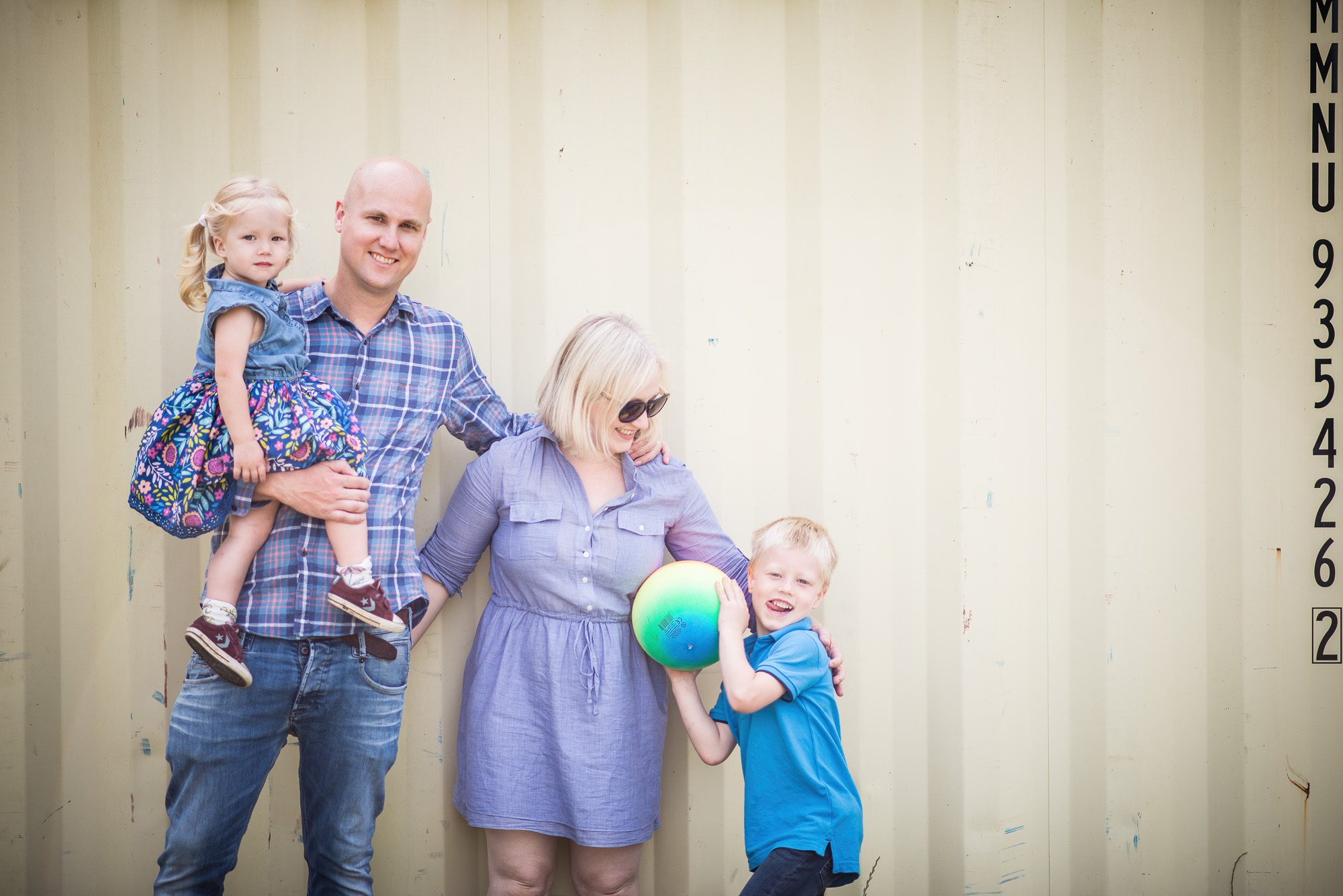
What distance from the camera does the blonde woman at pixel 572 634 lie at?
2555 millimetres

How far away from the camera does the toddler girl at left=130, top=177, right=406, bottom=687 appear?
220cm

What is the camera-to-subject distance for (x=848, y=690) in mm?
3113

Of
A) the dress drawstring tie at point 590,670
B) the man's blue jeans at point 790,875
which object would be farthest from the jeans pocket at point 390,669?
the man's blue jeans at point 790,875

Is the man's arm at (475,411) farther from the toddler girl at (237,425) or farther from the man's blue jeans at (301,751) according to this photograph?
the man's blue jeans at (301,751)

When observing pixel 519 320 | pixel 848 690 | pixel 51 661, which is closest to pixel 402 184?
pixel 519 320

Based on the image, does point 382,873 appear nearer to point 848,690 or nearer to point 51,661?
point 51,661

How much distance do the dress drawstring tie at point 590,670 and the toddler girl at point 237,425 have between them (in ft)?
1.85

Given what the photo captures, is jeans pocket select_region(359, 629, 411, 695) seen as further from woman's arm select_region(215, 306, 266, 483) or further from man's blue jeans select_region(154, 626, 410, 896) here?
woman's arm select_region(215, 306, 266, 483)

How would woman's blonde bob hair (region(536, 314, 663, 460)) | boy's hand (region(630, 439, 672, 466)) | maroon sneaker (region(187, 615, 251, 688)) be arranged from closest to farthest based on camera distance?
maroon sneaker (region(187, 615, 251, 688)) < woman's blonde bob hair (region(536, 314, 663, 460)) < boy's hand (region(630, 439, 672, 466))

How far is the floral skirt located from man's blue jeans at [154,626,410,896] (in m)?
0.40

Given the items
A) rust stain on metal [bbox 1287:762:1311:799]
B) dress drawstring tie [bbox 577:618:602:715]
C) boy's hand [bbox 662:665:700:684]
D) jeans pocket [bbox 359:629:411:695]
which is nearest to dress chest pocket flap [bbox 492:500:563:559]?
dress drawstring tie [bbox 577:618:602:715]

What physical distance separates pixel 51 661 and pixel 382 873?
1352mm

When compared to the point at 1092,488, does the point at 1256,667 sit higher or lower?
lower

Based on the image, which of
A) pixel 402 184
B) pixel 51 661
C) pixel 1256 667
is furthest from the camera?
pixel 1256 667
